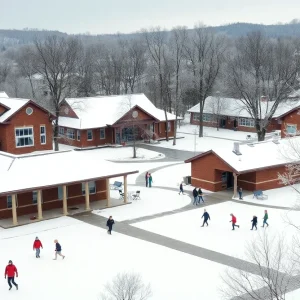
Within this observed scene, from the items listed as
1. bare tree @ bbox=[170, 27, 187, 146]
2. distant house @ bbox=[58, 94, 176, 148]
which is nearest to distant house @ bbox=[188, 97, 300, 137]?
bare tree @ bbox=[170, 27, 187, 146]

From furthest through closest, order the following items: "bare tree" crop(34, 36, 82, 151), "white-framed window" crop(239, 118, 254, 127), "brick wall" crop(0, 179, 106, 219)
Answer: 1. "white-framed window" crop(239, 118, 254, 127)
2. "bare tree" crop(34, 36, 82, 151)
3. "brick wall" crop(0, 179, 106, 219)

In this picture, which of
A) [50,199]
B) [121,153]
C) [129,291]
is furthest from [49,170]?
[121,153]

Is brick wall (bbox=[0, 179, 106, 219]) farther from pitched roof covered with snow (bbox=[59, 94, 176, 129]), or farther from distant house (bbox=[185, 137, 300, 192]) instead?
pitched roof covered with snow (bbox=[59, 94, 176, 129])

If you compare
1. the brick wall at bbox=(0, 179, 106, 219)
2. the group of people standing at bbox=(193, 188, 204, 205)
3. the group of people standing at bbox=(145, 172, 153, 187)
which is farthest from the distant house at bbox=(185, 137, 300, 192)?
the brick wall at bbox=(0, 179, 106, 219)

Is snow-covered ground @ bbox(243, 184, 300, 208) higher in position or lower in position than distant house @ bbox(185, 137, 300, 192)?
lower

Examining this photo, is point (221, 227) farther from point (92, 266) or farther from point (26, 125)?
point (26, 125)

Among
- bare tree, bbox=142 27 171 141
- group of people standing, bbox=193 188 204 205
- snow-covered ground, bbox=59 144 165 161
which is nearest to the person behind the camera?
group of people standing, bbox=193 188 204 205

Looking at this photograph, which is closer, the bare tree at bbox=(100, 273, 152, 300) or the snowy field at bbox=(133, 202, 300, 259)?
the bare tree at bbox=(100, 273, 152, 300)

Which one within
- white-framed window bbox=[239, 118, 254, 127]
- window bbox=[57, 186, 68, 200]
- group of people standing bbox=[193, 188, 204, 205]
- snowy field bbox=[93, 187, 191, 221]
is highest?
white-framed window bbox=[239, 118, 254, 127]
